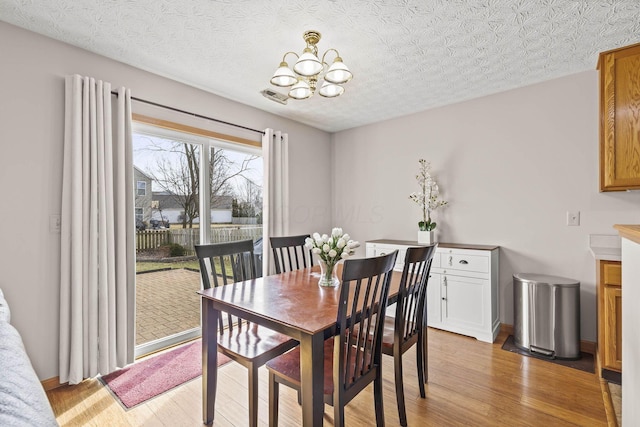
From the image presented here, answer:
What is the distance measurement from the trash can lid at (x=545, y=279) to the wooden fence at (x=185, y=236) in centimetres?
277

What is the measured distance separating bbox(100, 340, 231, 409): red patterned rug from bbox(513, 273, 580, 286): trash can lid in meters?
2.68

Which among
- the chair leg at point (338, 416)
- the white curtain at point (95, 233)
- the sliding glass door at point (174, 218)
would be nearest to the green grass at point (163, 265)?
the sliding glass door at point (174, 218)

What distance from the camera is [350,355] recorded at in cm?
142

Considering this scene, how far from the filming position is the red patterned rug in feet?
6.91

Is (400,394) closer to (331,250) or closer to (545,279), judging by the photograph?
(331,250)

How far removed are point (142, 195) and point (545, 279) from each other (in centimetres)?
359

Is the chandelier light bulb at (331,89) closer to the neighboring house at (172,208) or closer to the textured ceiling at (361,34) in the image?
the textured ceiling at (361,34)

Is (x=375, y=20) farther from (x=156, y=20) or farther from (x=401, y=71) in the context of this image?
(x=156, y=20)

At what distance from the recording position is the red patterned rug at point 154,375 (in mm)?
2107

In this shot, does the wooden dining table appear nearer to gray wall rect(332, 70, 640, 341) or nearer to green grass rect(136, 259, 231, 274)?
green grass rect(136, 259, 231, 274)

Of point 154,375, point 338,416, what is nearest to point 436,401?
point 338,416

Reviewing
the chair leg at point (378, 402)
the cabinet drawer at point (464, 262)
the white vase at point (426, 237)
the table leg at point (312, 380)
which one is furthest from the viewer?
the white vase at point (426, 237)

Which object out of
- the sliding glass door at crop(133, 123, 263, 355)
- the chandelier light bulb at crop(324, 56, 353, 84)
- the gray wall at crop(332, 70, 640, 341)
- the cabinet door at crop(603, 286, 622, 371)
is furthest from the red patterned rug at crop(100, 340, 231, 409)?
the cabinet door at crop(603, 286, 622, 371)

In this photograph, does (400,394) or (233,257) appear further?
(233,257)
